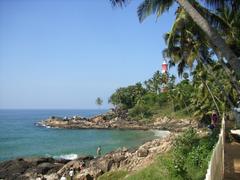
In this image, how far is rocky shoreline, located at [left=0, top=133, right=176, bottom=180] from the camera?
81.1ft

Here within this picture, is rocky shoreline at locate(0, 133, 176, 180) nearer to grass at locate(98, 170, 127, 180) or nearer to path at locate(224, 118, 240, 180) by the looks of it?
grass at locate(98, 170, 127, 180)

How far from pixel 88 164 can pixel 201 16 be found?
22.8 m

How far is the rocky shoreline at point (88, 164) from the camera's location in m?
24.7

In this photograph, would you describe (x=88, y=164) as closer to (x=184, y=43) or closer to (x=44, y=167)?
(x=44, y=167)

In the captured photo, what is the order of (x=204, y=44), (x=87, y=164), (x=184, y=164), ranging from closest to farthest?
1. (x=184, y=164)
2. (x=204, y=44)
3. (x=87, y=164)

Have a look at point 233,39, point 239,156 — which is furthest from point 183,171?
point 233,39

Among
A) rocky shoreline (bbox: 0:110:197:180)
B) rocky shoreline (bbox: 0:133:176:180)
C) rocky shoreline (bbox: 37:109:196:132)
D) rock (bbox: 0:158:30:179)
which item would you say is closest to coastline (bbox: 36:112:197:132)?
rocky shoreline (bbox: 37:109:196:132)

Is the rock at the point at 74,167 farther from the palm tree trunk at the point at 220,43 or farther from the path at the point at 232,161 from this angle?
the palm tree trunk at the point at 220,43

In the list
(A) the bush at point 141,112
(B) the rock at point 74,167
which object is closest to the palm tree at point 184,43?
(B) the rock at point 74,167

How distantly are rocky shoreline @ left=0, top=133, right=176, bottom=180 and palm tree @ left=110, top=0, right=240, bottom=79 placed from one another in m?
11.3

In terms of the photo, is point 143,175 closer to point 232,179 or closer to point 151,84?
point 232,179

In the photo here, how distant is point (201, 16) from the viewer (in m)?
10.2

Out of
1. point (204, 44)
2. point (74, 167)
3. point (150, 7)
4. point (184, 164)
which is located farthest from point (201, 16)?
point (74, 167)

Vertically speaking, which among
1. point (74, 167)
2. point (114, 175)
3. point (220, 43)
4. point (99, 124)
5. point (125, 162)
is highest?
point (220, 43)
